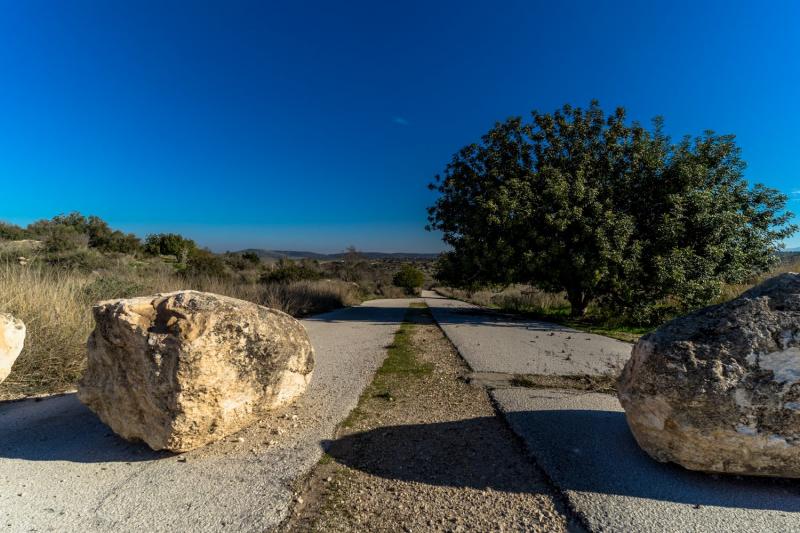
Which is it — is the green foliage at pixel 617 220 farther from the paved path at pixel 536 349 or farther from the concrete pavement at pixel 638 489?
the concrete pavement at pixel 638 489

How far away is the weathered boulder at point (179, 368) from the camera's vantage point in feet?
9.89

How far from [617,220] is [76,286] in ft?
37.6

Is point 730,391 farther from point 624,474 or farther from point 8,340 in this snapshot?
point 8,340

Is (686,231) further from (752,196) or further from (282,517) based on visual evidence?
(282,517)

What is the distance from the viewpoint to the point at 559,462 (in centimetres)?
307

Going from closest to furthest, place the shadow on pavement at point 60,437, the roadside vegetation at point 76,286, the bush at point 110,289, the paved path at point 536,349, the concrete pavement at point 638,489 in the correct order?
the concrete pavement at point 638,489 → the shadow on pavement at point 60,437 → the roadside vegetation at point 76,286 → the paved path at point 536,349 → the bush at point 110,289

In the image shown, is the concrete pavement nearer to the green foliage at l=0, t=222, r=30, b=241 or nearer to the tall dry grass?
the tall dry grass

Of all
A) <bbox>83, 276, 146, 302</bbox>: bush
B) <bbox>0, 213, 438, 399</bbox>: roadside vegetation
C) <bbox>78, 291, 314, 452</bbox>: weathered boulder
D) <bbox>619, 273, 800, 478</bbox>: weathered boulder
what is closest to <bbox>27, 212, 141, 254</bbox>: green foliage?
<bbox>0, 213, 438, 399</bbox>: roadside vegetation

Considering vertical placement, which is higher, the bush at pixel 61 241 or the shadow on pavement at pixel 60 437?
the bush at pixel 61 241

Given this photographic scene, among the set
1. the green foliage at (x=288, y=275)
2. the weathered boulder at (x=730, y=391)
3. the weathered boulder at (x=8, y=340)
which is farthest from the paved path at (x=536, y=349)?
the green foliage at (x=288, y=275)

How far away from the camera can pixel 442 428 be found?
3807 millimetres

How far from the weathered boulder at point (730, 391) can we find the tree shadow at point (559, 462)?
131 millimetres

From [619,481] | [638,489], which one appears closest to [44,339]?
[619,481]

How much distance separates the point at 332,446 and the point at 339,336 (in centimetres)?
557
